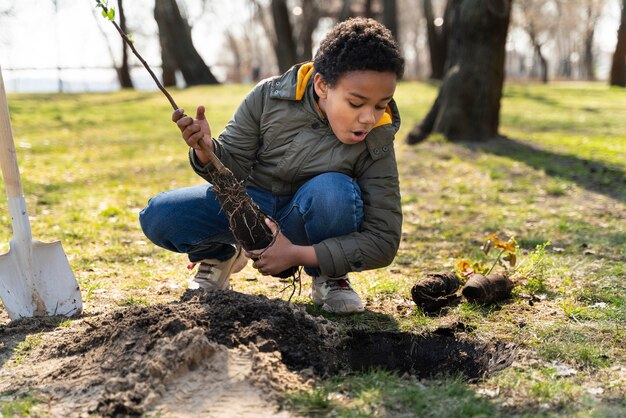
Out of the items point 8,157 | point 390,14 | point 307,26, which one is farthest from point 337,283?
point 307,26

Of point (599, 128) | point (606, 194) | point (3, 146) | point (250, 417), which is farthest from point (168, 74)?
point (250, 417)

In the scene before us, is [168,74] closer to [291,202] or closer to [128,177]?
[128,177]

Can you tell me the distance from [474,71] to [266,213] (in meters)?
5.71

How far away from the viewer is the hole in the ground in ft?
9.53

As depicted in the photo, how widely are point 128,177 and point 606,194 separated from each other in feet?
16.0

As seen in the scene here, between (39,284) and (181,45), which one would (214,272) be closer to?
(39,284)

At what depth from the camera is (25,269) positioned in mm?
3432

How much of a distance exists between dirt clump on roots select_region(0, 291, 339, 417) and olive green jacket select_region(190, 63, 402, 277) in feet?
1.28

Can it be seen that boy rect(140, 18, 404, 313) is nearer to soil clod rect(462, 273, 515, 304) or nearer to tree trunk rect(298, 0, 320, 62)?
soil clod rect(462, 273, 515, 304)

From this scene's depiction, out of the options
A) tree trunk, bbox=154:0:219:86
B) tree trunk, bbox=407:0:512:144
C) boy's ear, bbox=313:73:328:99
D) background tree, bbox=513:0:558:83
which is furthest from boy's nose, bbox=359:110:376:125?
background tree, bbox=513:0:558:83

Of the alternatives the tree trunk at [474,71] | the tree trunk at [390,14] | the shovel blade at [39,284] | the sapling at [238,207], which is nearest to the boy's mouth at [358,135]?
the sapling at [238,207]

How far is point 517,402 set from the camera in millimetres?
2479

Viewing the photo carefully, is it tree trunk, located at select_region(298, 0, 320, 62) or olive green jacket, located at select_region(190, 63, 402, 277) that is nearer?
olive green jacket, located at select_region(190, 63, 402, 277)

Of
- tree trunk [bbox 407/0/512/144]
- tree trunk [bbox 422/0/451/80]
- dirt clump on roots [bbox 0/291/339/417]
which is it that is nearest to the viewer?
dirt clump on roots [bbox 0/291/339/417]
